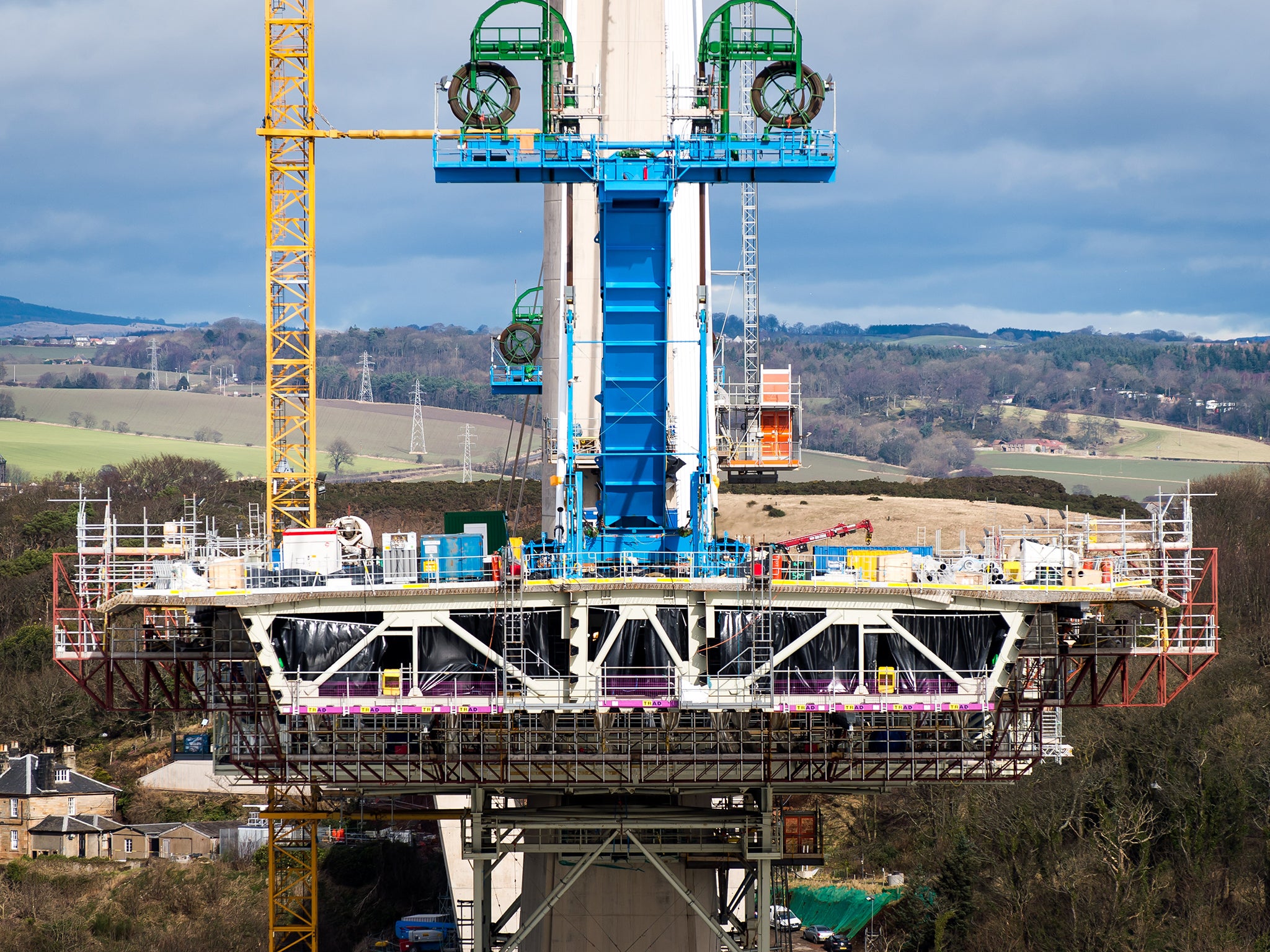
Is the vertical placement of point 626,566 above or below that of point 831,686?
above

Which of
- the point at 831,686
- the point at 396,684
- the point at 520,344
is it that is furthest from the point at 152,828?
the point at 831,686

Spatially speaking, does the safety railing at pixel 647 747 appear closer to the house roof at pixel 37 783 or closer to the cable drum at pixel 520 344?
the cable drum at pixel 520 344

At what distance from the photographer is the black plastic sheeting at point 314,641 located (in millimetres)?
50375

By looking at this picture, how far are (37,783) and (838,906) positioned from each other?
58823 mm

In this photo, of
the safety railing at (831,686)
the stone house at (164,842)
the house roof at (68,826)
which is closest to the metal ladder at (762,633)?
the safety railing at (831,686)

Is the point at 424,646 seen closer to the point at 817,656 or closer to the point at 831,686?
the point at 817,656

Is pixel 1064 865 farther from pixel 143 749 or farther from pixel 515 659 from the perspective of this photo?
pixel 143 749

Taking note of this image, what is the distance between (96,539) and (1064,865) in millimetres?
57778

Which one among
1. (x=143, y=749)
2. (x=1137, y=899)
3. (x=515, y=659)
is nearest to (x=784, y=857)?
(x=515, y=659)

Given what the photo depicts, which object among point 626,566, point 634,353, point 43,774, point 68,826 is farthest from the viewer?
point 43,774

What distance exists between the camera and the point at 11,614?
17025cm

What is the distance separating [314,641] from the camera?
50562mm

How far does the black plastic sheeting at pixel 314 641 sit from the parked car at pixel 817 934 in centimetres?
5910

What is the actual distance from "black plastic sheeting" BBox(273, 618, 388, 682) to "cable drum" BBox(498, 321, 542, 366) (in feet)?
126
